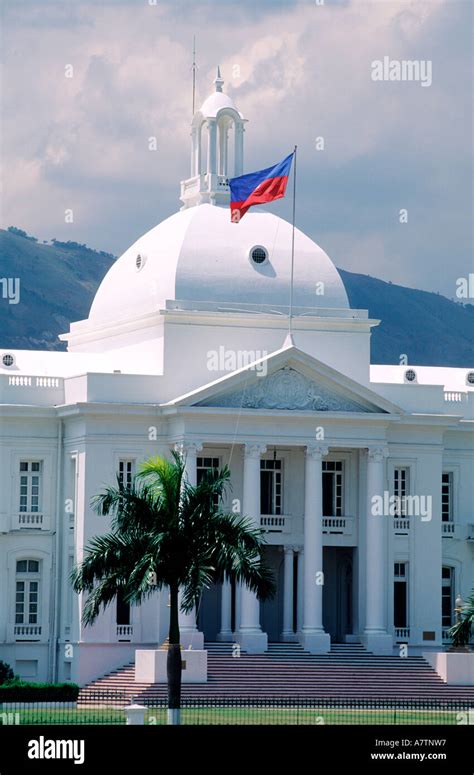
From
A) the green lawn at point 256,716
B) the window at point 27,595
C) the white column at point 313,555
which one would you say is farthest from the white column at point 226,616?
the green lawn at point 256,716

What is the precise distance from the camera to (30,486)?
7431 centimetres

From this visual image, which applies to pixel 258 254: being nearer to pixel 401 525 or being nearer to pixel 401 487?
pixel 401 487

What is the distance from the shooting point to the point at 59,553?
7400cm

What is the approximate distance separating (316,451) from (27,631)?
11.0 metres

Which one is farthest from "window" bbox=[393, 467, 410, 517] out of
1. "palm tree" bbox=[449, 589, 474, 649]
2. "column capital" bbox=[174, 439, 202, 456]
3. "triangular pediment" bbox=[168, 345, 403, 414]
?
"column capital" bbox=[174, 439, 202, 456]

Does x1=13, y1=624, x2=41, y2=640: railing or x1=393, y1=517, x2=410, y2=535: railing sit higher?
x1=393, y1=517, x2=410, y2=535: railing

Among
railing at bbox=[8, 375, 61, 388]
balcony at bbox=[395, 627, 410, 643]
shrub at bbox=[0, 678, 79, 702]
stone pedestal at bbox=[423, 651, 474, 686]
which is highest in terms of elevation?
railing at bbox=[8, 375, 61, 388]

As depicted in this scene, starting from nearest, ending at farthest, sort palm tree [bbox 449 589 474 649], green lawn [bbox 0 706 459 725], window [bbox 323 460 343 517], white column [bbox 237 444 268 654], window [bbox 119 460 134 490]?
green lawn [bbox 0 706 459 725]
palm tree [bbox 449 589 474 649]
white column [bbox 237 444 268 654]
window [bbox 119 460 134 490]
window [bbox 323 460 343 517]

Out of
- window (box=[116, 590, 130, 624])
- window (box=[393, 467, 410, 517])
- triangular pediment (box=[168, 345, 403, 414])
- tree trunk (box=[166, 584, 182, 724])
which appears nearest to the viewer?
tree trunk (box=[166, 584, 182, 724])

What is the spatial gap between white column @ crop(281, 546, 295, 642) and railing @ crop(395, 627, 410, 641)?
3.58 meters

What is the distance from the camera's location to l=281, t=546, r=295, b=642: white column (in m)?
73.8

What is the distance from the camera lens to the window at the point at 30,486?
244 ft

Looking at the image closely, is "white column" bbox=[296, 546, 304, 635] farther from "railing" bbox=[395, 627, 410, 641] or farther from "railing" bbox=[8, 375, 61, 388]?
"railing" bbox=[8, 375, 61, 388]
